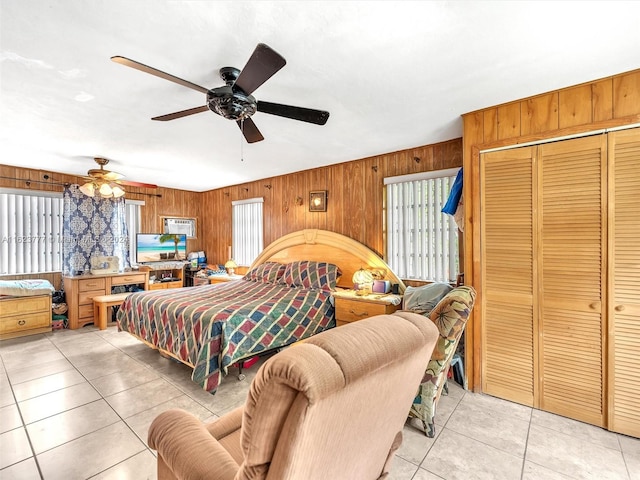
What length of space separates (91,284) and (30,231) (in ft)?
3.94

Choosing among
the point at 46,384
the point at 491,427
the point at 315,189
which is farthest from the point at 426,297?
the point at 46,384

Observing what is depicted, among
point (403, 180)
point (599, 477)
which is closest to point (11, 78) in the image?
point (403, 180)

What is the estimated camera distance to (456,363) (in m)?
2.83

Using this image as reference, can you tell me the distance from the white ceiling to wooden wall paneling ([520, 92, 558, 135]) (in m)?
0.10

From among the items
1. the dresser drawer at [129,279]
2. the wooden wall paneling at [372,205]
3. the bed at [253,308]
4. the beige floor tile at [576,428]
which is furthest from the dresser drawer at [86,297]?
the beige floor tile at [576,428]

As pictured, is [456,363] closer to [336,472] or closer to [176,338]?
[336,472]

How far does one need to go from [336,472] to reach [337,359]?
480 mm

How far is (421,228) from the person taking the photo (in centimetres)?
359

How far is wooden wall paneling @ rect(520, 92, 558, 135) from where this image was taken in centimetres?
234

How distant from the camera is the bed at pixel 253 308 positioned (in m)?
2.62

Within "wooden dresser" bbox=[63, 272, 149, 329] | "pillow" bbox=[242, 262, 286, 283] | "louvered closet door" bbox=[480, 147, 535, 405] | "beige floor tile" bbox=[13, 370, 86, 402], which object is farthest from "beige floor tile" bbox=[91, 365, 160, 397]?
"louvered closet door" bbox=[480, 147, 535, 405]

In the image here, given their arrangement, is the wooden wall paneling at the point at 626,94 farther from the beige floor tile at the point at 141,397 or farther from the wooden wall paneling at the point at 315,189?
the beige floor tile at the point at 141,397

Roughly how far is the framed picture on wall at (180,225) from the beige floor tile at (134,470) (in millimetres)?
5009

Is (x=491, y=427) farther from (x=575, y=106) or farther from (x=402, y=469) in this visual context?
(x=575, y=106)
